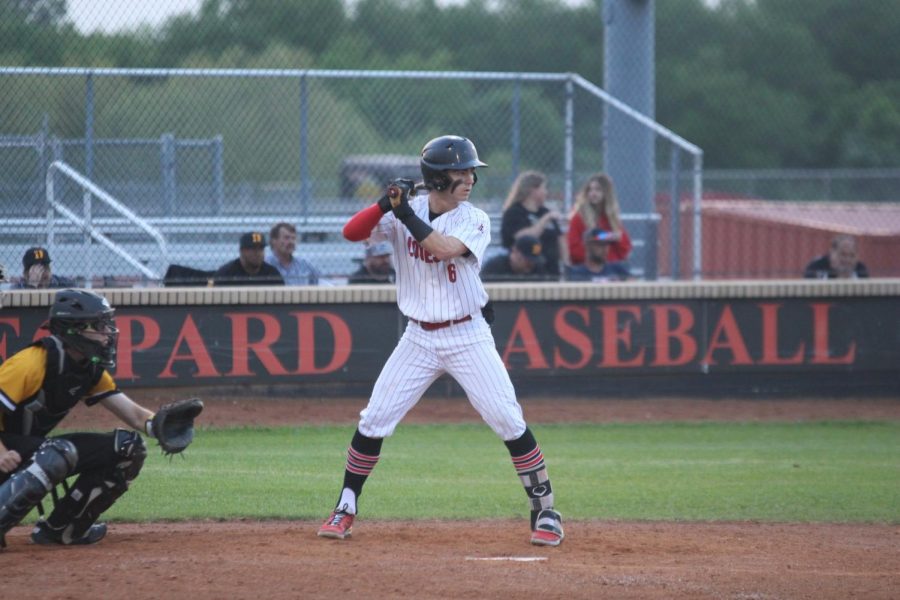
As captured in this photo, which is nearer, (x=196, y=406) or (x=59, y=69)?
(x=196, y=406)

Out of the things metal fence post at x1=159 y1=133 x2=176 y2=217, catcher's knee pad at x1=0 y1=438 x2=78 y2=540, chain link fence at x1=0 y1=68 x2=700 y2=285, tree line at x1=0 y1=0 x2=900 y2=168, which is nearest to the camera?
catcher's knee pad at x1=0 y1=438 x2=78 y2=540

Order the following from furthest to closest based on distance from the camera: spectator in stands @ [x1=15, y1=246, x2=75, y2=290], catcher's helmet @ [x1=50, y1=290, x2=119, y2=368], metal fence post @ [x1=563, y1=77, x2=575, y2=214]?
metal fence post @ [x1=563, y1=77, x2=575, y2=214] → spectator in stands @ [x1=15, y1=246, x2=75, y2=290] → catcher's helmet @ [x1=50, y1=290, x2=119, y2=368]

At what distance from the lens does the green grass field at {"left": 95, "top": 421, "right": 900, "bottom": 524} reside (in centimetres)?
696

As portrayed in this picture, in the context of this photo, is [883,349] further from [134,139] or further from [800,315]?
[134,139]

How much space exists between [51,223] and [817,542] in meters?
6.49

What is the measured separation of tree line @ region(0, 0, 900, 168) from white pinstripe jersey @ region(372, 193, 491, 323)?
48.2 ft

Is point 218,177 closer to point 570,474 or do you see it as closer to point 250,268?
point 250,268

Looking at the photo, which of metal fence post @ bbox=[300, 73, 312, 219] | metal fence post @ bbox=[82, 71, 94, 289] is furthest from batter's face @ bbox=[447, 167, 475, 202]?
metal fence post @ bbox=[300, 73, 312, 219]

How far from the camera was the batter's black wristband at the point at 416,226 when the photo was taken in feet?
18.2

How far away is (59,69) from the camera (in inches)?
397

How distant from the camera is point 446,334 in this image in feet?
19.1

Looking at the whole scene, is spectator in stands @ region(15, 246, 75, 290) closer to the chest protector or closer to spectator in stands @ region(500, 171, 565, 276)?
spectator in stands @ region(500, 171, 565, 276)

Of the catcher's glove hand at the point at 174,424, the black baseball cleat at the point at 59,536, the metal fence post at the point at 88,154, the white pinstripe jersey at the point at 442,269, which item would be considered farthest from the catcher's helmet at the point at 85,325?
the metal fence post at the point at 88,154

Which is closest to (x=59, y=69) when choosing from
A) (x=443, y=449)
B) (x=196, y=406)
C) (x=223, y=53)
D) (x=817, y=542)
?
(x=223, y=53)
